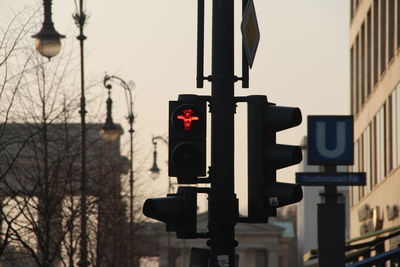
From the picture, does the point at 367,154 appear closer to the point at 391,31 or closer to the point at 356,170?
the point at 356,170

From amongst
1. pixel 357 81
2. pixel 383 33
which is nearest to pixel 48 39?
pixel 383 33

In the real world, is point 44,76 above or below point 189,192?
above

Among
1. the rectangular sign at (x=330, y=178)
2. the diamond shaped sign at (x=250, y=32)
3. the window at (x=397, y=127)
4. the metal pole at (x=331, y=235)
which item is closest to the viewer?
the diamond shaped sign at (x=250, y=32)

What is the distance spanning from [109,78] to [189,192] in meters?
27.1

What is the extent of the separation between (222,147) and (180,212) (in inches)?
28.4

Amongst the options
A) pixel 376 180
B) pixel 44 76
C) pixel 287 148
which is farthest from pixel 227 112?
pixel 376 180

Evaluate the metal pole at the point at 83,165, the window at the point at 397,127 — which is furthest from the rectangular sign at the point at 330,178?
the window at the point at 397,127

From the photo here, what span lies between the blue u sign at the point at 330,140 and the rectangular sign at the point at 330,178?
171mm

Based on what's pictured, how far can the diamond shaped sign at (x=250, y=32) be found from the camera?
40.4 feet

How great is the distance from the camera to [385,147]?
138ft

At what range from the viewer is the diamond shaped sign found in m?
12.3

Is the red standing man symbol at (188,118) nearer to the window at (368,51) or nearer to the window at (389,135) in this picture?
the window at (389,135)

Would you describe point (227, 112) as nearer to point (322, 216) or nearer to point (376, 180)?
point (322, 216)

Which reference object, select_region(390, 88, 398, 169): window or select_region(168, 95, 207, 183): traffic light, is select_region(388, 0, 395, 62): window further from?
select_region(168, 95, 207, 183): traffic light
